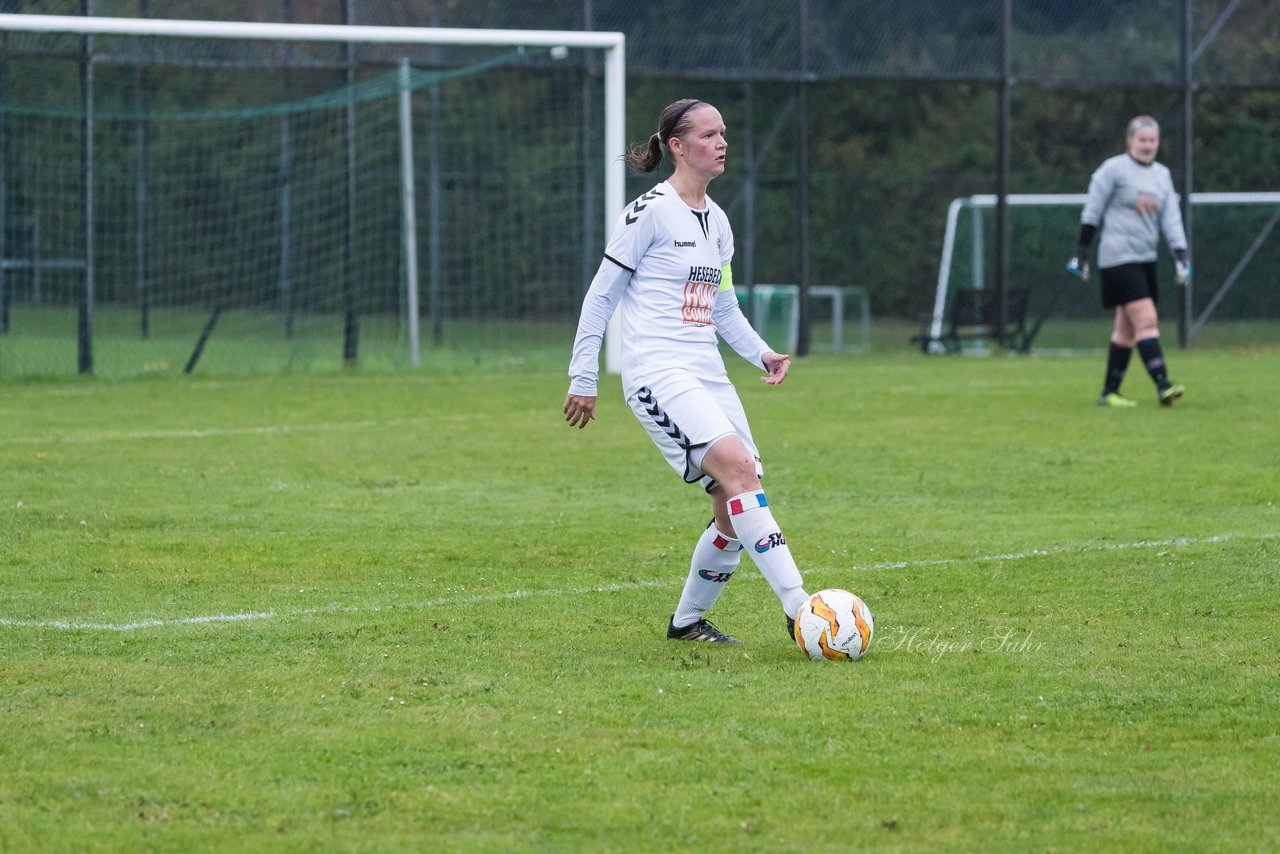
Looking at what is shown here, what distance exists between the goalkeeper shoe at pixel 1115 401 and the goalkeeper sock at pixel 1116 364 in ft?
0.26

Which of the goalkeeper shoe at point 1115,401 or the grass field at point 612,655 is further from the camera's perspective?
the goalkeeper shoe at point 1115,401

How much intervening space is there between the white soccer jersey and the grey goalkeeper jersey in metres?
9.21

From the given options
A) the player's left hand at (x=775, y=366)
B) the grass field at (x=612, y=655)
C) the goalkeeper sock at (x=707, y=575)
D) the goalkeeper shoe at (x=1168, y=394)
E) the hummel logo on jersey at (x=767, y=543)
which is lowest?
the grass field at (x=612, y=655)

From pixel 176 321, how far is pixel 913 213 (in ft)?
41.6

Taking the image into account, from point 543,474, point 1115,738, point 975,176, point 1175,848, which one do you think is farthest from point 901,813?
point 975,176

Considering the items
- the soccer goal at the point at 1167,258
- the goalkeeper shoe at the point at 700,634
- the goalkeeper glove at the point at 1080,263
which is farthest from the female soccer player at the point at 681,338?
the soccer goal at the point at 1167,258

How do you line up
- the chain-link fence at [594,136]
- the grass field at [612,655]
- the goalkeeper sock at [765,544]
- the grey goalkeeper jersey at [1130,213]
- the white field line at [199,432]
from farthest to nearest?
the chain-link fence at [594,136]
the grey goalkeeper jersey at [1130,213]
the white field line at [199,432]
the goalkeeper sock at [765,544]
the grass field at [612,655]

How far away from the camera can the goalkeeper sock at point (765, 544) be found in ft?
19.1

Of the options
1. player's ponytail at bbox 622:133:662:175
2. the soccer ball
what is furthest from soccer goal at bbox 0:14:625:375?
the soccer ball

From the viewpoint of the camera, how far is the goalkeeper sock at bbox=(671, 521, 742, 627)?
6.09 m

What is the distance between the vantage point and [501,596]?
688cm

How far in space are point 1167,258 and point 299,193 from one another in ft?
42.0

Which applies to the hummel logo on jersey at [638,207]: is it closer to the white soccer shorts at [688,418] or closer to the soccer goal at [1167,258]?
the white soccer shorts at [688,418]

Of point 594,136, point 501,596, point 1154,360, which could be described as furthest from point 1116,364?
point 501,596
